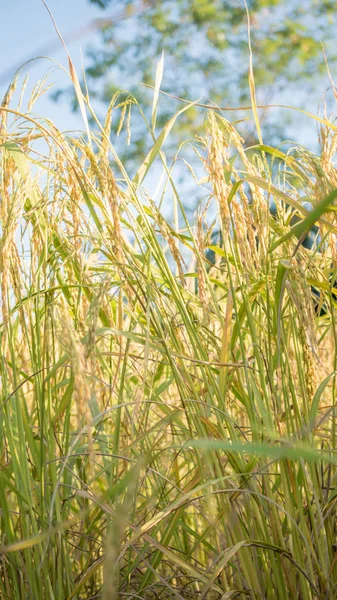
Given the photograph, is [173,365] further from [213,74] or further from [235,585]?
[213,74]

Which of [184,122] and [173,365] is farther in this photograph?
[184,122]

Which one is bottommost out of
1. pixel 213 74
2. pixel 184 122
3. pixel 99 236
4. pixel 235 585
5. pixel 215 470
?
pixel 235 585

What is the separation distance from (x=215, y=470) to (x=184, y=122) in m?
9.18

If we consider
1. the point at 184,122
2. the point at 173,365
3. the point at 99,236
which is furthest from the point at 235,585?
the point at 184,122

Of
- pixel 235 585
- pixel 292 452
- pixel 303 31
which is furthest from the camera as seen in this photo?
pixel 303 31

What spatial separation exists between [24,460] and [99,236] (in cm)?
23

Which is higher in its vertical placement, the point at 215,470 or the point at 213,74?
the point at 213,74

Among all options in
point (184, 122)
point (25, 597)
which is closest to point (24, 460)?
point (25, 597)

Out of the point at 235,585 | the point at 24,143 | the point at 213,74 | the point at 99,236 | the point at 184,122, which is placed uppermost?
the point at 213,74

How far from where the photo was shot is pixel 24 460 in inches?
24.6

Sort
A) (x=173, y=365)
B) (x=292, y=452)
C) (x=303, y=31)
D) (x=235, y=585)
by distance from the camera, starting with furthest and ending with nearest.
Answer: (x=303, y=31), (x=235, y=585), (x=173, y=365), (x=292, y=452)

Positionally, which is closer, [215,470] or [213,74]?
[215,470]

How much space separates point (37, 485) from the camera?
662 millimetres

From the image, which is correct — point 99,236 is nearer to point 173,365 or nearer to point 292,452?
point 173,365
